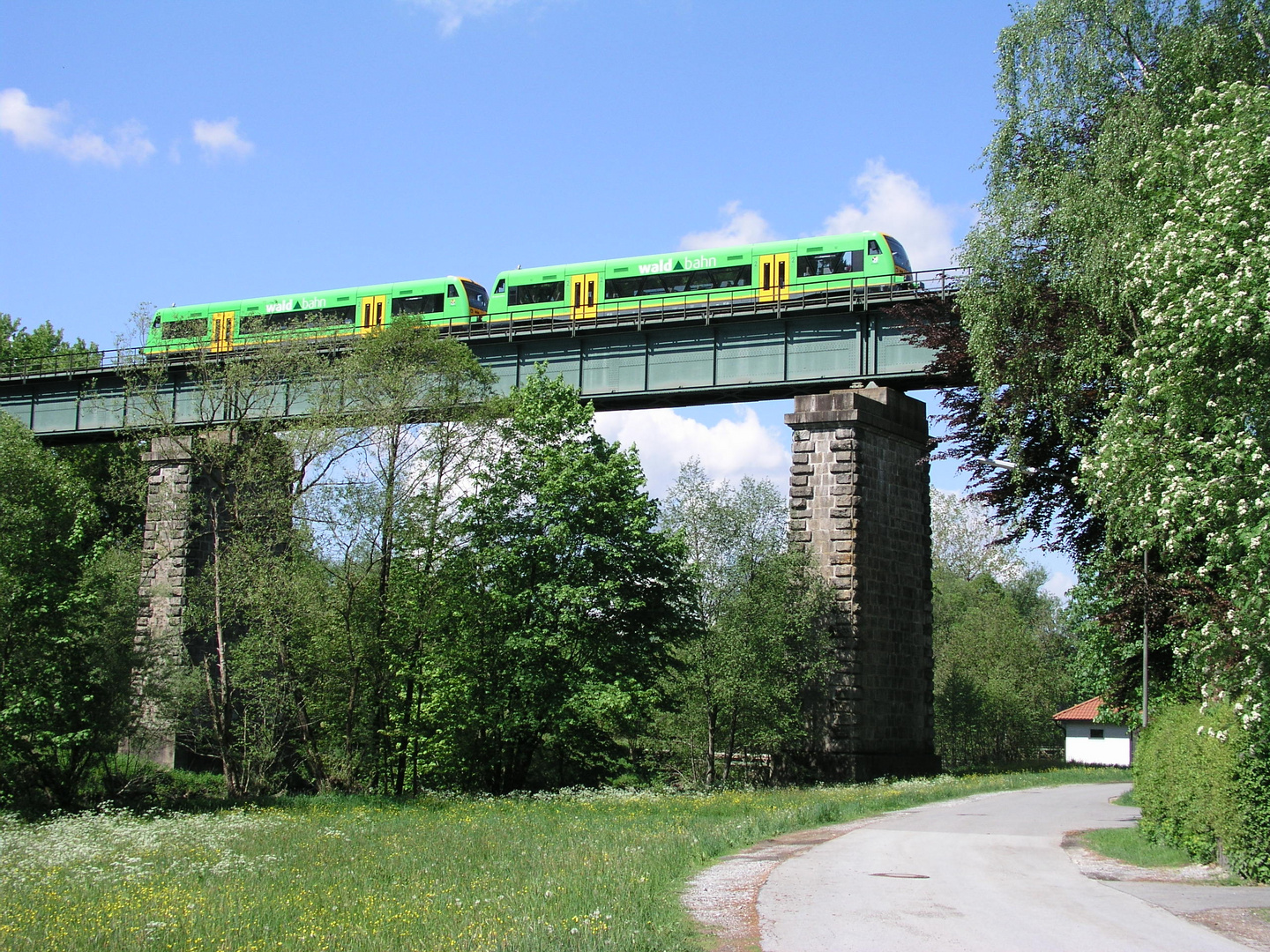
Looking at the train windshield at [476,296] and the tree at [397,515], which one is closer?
the tree at [397,515]

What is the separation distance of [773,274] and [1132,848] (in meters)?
23.9

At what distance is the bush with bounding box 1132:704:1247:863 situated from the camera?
13914 millimetres

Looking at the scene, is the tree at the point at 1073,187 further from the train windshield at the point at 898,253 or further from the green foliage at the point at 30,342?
the green foliage at the point at 30,342

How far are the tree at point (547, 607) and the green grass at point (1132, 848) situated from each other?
1206 centimetres

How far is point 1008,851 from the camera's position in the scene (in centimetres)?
1686

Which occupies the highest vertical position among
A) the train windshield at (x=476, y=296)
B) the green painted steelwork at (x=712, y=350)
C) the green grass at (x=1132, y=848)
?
the train windshield at (x=476, y=296)

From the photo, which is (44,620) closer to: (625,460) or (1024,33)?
(625,460)

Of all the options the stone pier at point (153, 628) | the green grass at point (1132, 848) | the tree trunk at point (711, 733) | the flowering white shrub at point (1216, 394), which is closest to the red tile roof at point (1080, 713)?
the tree trunk at point (711, 733)

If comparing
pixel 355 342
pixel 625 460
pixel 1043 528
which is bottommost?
pixel 1043 528

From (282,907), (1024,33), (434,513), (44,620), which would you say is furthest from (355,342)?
(282,907)

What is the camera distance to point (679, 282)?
39.3 m

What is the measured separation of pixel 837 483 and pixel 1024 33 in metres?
12.2

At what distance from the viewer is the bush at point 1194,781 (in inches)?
548

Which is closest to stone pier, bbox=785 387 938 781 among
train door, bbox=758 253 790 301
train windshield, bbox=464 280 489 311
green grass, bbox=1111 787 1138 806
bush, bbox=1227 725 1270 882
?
green grass, bbox=1111 787 1138 806
